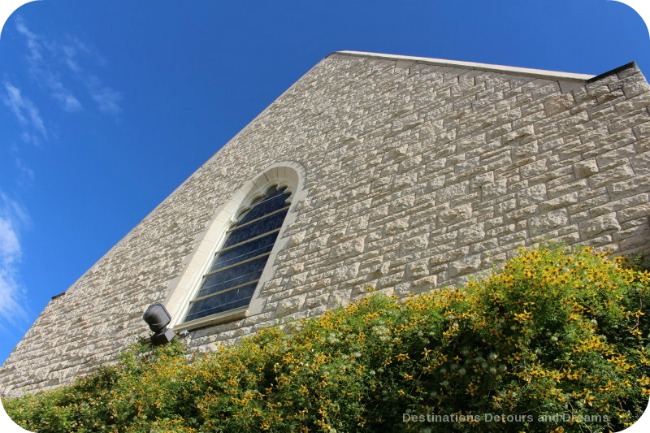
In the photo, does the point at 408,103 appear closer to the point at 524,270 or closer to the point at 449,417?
the point at 524,270

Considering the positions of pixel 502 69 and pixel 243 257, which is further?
pixel 243 257

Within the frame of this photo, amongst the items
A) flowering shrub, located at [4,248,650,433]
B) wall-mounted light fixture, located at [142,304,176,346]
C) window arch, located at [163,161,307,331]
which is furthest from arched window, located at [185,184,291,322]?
flowering shrub, located at [4,248,650,433]

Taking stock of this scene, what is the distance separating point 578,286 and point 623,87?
2.77 m

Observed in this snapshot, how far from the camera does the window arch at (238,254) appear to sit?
7035 millimetres

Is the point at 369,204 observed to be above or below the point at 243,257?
below

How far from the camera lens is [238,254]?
835 centimetres

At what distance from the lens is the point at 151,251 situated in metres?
9.74

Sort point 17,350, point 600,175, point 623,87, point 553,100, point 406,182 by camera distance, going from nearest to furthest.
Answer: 1. point 600,175
2. point 623,87
3. point 553,100
4. point 406,182
5. point 17,350

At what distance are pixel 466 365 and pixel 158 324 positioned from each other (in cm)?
477

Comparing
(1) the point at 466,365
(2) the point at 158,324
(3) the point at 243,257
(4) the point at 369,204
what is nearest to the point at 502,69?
(4) the point at 369,204

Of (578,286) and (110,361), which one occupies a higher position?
(110,361)

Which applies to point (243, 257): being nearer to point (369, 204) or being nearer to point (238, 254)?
point (238, 254)

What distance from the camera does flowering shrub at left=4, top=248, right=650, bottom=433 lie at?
2.77 meters

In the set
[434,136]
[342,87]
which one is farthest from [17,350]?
[434,136]
